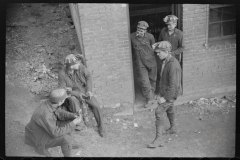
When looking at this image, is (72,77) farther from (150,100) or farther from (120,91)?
(150,100)

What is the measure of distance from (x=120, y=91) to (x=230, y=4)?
281cm

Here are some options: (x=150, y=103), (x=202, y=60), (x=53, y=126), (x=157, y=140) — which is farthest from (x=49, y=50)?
(x=202, y=60)

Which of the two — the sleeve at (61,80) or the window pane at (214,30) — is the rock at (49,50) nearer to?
the sleeve at (61,80)

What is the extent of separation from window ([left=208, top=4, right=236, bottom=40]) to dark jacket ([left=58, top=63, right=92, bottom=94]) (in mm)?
2674

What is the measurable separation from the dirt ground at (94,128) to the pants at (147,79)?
1.33ft

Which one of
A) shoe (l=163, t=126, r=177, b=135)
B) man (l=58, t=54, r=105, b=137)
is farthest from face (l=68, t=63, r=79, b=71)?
shoe (l=163, t=126, r=177, b=135)

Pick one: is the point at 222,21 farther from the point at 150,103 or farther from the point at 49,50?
the point at 49,50

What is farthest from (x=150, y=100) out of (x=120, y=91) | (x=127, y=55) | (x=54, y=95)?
(x=54, y=95)

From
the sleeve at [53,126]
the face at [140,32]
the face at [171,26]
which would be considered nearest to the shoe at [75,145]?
the sleeve at [53,126]

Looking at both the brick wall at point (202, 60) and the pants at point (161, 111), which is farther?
the brick wall at point (202, 60)

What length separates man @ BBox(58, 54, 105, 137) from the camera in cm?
552

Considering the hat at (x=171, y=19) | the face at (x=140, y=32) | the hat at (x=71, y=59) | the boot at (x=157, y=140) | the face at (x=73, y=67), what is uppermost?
the hat at (x=171, y=19)

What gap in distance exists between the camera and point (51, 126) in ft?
16.1

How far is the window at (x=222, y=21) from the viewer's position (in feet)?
19.7
